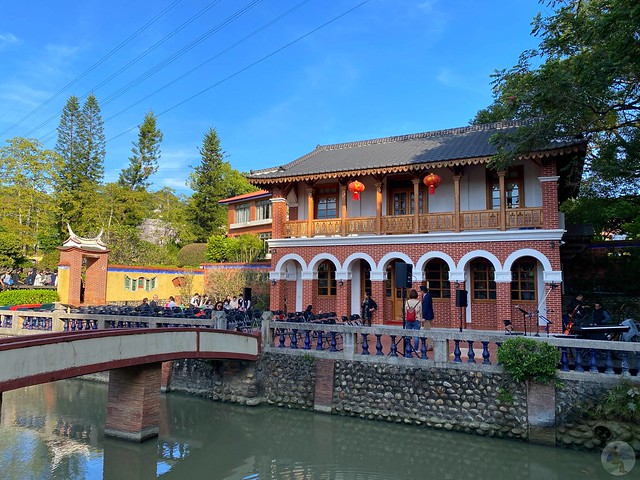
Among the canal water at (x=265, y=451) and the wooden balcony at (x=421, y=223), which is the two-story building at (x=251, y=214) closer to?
the wooden balcony at (x=421, y=223)

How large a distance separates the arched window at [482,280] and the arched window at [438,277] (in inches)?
34.3

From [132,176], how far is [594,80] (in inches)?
1533

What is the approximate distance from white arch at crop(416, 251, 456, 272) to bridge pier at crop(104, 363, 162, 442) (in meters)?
8.88

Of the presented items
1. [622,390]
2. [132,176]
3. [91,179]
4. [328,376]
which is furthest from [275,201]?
[132,176]

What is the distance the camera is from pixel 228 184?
42281 mm

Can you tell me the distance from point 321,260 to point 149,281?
10.8 m

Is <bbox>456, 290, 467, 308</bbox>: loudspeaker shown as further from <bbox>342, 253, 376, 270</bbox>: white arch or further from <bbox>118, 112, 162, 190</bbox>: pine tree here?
<bbox>118, 112, 162, 190</bbox>: pine tree

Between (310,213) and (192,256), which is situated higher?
(310,213)

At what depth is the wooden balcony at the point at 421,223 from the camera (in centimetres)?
1370

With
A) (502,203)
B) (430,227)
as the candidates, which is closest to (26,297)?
(430,227)

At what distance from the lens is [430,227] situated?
1485 centimetres

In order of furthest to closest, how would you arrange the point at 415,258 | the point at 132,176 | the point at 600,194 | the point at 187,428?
the point at 132,176, the point at 600,194, the point at 415,258, the point at 187,428

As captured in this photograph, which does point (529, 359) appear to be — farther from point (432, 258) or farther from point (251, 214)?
point (251, 214)

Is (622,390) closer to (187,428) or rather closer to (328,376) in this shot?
(328,376)
